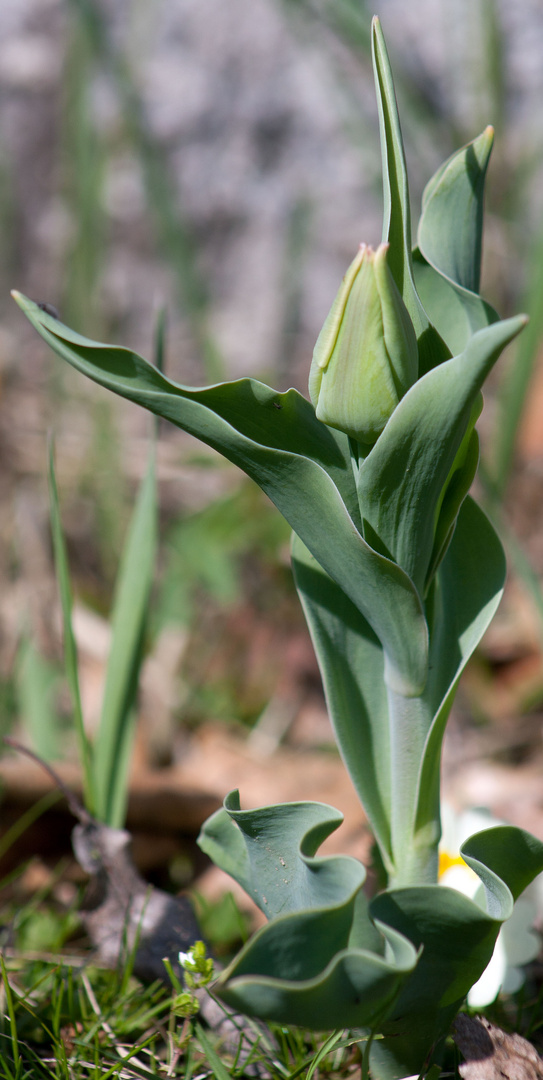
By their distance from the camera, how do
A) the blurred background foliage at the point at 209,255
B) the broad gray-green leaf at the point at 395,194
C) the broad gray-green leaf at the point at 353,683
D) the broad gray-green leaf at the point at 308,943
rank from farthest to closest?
the blurred background foliage at the point at 209,255
the broad gray-green leaf at the point at 353,683
the broad gray-green leaf at the point at 395,194
the broad gray-green leaf at the point at 308,943

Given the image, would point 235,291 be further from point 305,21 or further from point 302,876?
point 302,876

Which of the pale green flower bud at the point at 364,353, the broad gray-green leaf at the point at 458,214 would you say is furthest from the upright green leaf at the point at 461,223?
the pale green flower bud at the point at 364,353

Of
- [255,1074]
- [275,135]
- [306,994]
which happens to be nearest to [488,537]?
[306,994]

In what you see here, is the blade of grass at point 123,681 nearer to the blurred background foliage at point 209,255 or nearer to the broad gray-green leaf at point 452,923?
the broad gray-green leaf at point 452,923

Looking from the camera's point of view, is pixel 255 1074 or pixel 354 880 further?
pixel 255 1074

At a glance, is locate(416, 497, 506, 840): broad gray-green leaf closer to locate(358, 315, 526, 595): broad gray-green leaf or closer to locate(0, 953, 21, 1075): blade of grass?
locate(358, 315, 526, 595): broad gray-green leaf

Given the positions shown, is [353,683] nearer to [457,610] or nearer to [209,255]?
[457,610]

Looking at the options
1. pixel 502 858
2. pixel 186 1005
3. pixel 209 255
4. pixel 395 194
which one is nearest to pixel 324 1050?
pixel 186 1005
